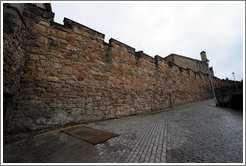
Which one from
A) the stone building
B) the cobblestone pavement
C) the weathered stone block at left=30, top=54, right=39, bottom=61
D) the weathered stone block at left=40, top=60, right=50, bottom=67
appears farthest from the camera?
the stone building

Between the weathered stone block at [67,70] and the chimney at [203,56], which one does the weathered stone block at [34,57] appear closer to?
the weathered stone block at [67,70]

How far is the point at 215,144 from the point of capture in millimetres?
2072

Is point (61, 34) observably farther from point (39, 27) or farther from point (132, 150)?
point (132, 150)

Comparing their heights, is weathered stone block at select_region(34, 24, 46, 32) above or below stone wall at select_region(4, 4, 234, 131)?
above

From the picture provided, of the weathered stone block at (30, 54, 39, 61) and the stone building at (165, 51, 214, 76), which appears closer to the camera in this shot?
the weathered stone block at (30, 54, 39, 61)

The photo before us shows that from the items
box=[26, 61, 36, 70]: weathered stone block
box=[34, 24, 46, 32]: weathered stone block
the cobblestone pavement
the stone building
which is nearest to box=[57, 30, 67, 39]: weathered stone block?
box=[34, 24, 46, 32]: weathered stone block

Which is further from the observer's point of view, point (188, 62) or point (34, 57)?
point (188, 62)

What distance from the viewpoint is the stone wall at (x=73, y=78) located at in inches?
123

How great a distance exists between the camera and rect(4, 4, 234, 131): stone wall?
312cm

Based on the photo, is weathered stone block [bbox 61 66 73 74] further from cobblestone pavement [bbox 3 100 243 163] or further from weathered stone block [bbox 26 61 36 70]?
cobblestone pavement [bbox 3 100 243 163]

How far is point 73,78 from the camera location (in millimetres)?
3926

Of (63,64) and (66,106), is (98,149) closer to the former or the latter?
(66,106)

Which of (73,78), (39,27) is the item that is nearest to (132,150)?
(73,78)

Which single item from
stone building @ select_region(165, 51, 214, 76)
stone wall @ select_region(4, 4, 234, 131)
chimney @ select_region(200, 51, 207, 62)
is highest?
chimney @ select_region(200, 51, 207, 62)
